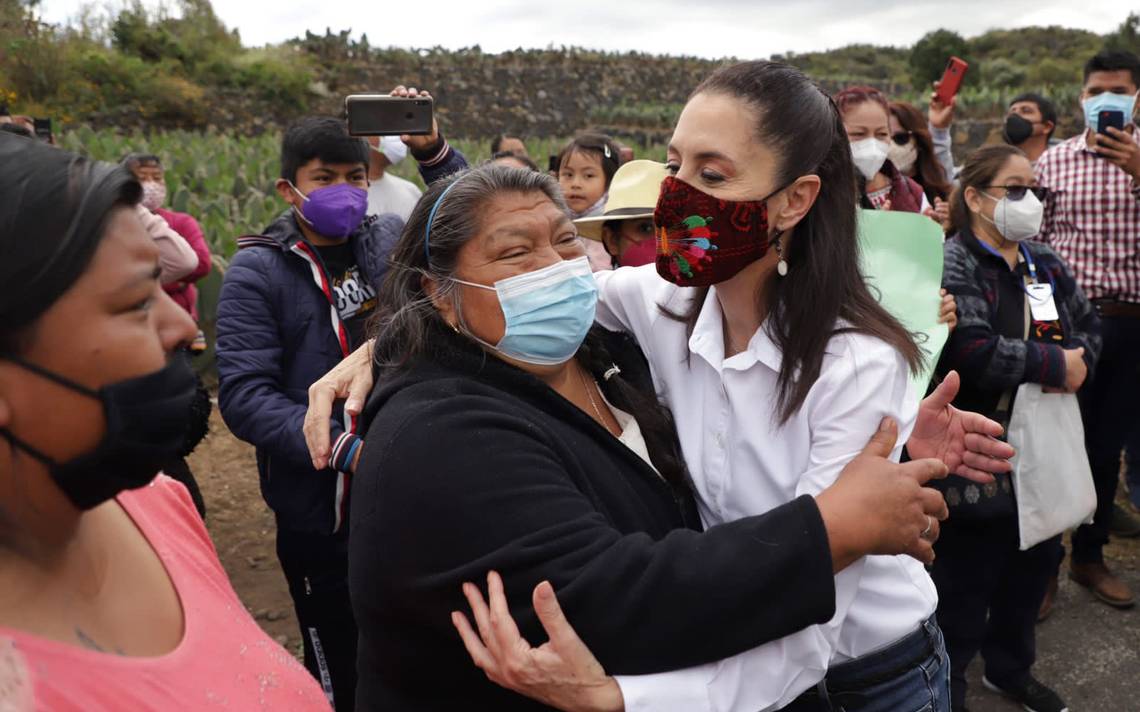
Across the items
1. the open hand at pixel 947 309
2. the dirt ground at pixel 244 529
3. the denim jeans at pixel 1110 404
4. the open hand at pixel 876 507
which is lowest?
the dirt ground at pixel 244 529

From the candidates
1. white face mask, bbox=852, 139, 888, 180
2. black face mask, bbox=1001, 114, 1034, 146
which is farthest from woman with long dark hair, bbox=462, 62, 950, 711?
black face mask, bbox=1001, 114, 1034, 146

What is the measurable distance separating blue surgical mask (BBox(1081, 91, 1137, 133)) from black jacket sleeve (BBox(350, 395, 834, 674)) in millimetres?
4328

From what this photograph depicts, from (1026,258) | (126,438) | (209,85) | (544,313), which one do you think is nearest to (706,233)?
(544,313)

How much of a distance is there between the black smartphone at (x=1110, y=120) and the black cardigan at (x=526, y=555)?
4.26m

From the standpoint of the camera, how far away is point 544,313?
1.86 m

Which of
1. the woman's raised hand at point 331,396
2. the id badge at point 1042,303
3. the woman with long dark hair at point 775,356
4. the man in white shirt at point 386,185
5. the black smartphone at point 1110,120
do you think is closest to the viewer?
the woman with long dark hair at point 775,356

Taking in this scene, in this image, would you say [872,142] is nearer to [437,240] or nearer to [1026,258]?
[1026,258]

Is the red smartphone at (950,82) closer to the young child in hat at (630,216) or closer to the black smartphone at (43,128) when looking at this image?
the young child in hat at (630,216)

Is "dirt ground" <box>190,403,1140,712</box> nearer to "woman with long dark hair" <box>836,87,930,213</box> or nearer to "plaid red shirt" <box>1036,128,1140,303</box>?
"plaid red shirt" <box>1036,128,1140,303</box>

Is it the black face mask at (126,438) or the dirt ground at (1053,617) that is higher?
the black face mask at (126,438)

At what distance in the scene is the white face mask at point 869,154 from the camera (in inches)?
159

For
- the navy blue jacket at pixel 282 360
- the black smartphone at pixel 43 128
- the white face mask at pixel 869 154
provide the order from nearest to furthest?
the navy blue jacket at pixel 282 360, the white face mask at pixel 869 154, the black smartphone at pixel 43 128

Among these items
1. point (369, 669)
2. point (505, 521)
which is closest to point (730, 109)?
point (505, 521)

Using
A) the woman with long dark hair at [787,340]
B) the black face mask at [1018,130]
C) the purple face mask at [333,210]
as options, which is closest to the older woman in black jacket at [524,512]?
the woman with long dark hair at [787,340]
